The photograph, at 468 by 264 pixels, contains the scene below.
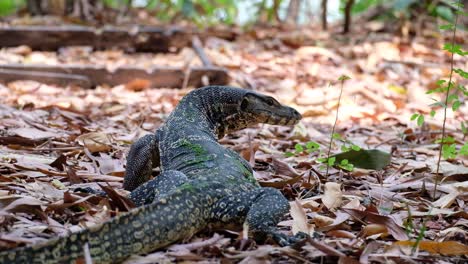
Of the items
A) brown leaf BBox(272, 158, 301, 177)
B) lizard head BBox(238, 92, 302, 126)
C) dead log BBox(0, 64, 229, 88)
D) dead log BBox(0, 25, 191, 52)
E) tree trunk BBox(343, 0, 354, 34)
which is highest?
tree trunk BBox(343, 0, 354, 34)

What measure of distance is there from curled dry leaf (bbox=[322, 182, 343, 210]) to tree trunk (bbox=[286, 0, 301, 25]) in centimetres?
1102

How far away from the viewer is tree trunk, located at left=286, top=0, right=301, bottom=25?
15.3m

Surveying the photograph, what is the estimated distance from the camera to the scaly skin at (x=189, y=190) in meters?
2.93

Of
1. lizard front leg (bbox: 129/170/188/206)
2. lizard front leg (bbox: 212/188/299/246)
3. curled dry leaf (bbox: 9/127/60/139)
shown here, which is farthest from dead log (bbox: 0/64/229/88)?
lizard front leg (bbox: 212/188/299/246)

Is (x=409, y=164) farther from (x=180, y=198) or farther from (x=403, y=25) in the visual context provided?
(x=403, y=25)

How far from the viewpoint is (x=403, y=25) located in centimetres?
1169

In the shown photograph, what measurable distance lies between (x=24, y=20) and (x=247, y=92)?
7.60m

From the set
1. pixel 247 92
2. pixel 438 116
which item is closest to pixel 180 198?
pixel 247 92

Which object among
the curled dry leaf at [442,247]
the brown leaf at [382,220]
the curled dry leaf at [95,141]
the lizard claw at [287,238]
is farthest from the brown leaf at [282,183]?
the curled dry leaf at [95,141]

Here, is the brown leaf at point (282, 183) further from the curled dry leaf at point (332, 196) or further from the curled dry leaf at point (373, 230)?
the curled dry leaf at point (373, 230)

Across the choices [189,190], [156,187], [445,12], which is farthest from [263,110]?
[445,12]

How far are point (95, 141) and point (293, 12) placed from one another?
418 inches

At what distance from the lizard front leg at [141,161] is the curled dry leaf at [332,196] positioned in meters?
1.30

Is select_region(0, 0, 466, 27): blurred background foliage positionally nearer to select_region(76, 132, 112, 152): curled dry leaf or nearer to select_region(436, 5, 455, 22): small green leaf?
select_region(436, 5, 455, 22): small green leaf
